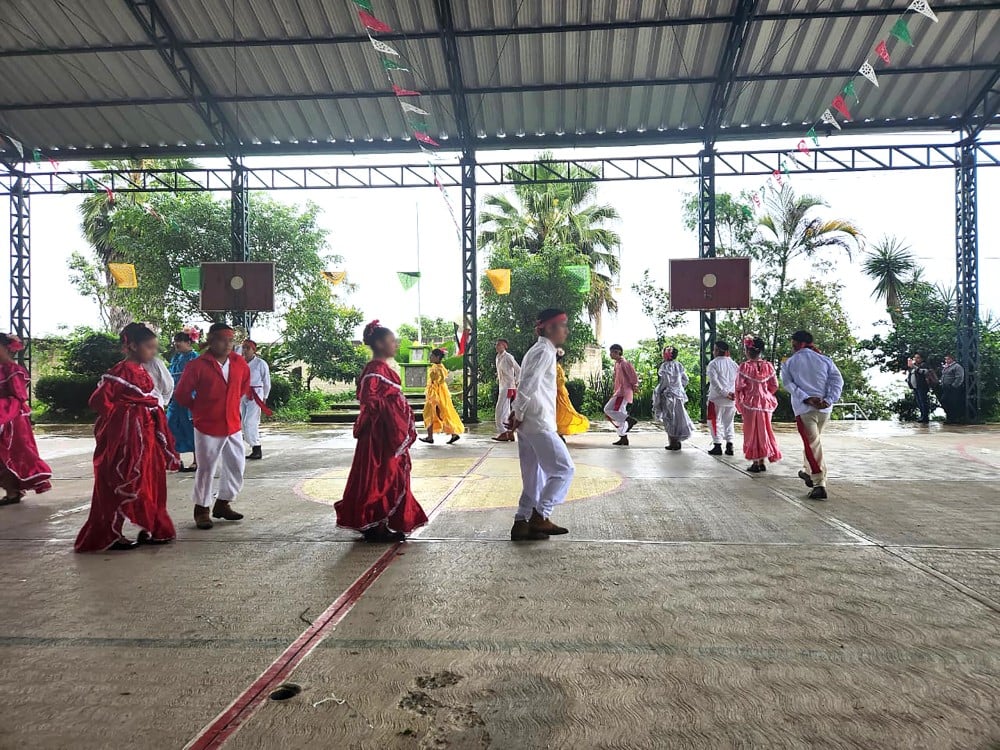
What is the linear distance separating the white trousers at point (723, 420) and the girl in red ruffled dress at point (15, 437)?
26.0 feet

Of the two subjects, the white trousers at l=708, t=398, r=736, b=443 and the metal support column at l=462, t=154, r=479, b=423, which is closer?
the white trousers at l=708, t=398, r=736, b=443

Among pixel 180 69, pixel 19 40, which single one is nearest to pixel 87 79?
pixel 19 40

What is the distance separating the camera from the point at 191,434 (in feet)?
25.9

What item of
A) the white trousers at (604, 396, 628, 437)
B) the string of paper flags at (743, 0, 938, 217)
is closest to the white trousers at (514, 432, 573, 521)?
the white trousers at (604, 396, 628, 437)

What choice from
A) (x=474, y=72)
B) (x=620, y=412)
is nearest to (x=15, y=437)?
(x=620, y=412)

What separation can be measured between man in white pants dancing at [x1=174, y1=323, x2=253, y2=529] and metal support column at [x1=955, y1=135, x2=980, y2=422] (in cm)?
1568

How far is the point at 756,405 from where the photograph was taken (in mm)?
7594

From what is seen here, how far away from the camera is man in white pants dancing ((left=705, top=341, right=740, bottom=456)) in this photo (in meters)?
8.74

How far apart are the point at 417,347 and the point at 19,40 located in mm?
Result: 11987

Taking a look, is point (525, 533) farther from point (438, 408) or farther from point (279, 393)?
point (279, 393)

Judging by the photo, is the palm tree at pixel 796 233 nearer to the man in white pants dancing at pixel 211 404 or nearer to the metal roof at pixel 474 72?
the metal roof at pixel 474 72

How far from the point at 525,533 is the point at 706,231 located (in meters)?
12.4

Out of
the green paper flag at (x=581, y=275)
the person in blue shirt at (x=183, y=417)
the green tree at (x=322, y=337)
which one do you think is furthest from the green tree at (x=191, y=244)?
the person in blue shirt at (x=183, y=417)

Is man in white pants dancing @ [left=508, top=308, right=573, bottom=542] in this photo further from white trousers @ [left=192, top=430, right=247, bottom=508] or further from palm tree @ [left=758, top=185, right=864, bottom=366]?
palm tree @ [left=758, top=185, right=864, bottom=366]
